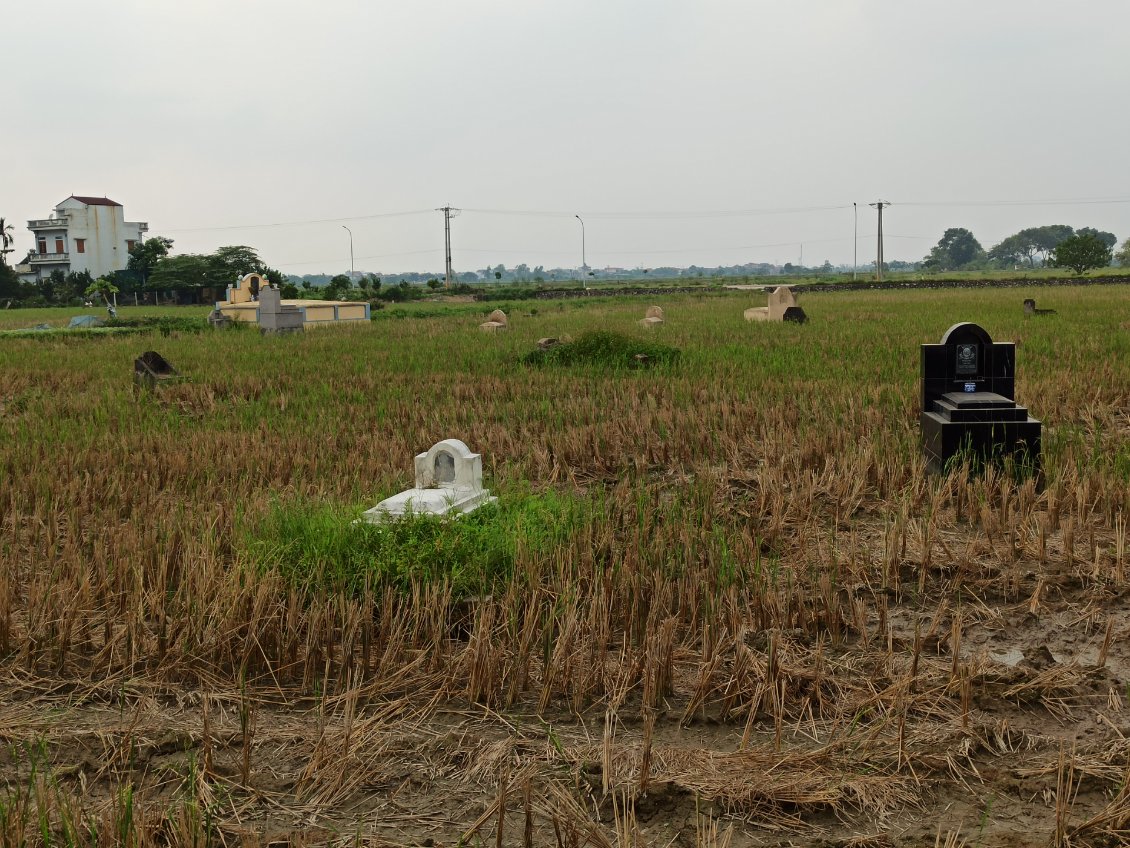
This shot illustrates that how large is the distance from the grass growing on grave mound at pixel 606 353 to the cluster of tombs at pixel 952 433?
8.07m

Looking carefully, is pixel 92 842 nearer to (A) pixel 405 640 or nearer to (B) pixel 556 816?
(B) pixel 556 816

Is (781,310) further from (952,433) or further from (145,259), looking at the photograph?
(145,259)

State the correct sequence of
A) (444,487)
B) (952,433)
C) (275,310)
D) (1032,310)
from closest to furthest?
(444,487) < (952,433) < (1032,310) < (275,310)

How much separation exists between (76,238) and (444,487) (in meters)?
93.0

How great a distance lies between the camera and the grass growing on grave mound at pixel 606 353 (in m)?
16.5

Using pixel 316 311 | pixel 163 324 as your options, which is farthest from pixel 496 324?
pixel 163 324

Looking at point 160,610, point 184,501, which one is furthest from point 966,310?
point 160,610

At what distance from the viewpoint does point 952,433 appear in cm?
757

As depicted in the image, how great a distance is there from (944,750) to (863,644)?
3.18ft

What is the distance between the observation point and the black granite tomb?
24.7 feet

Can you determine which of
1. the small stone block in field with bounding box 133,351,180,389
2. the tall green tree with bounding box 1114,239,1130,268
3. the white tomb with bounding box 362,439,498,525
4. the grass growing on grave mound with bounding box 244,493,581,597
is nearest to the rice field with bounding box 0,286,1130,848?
the grass growing on grave mound with bounding box 244,493,581,597

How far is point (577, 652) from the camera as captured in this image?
426 cm

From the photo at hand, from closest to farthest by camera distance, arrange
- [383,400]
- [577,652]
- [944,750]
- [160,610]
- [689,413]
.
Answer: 1. [944,750]
2. [577,652]
3. [160,610]
4. [689,413]
5. [383,400]

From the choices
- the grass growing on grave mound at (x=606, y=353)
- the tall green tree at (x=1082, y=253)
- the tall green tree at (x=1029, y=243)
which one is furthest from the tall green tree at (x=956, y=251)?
the grass growing on grave mound at (x=606, y=353)
